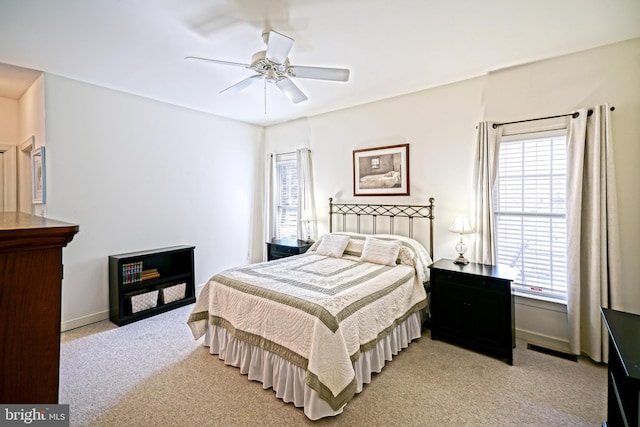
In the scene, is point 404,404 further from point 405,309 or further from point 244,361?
point 244,361

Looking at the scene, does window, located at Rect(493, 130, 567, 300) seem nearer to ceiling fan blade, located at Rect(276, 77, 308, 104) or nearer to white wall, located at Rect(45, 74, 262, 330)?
ceiling fan blade, located at Rect(276, 77, 308, 104)

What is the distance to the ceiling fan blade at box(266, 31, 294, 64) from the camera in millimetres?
2133

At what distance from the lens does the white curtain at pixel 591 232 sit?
266cm

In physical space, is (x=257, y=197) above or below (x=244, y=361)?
above

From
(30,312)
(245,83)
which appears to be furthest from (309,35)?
(30,312)

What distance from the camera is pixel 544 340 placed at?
306cm

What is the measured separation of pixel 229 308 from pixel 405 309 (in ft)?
5.60

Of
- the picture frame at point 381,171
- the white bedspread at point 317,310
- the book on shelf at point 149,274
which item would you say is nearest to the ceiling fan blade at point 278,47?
the white bedspread at point 317,310

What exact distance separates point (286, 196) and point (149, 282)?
8.41 ft

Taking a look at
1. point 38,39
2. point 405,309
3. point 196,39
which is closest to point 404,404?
point 405,309

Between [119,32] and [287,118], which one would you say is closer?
[119,32]

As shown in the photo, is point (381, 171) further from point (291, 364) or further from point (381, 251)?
point (291, 364)

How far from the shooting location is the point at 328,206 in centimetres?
482

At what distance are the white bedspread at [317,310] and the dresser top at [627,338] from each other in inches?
56.8
